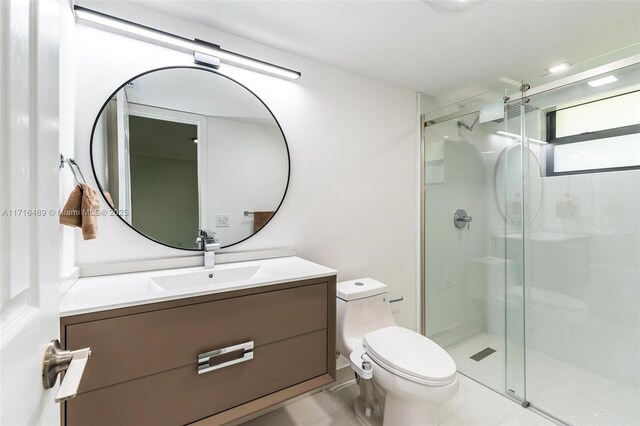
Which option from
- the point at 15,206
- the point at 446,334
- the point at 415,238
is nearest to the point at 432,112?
the point at 415,238

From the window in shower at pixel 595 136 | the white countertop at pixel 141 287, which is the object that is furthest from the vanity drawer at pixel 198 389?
the window in shower at pixel 595 136

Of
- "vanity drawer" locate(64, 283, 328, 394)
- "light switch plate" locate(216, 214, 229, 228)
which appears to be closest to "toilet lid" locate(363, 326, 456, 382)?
"vanity drawer" locate(64, 283, 328, 394)

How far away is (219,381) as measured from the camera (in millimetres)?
1078

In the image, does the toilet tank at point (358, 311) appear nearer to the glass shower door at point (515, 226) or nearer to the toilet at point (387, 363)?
the toilet at point (387, 363)

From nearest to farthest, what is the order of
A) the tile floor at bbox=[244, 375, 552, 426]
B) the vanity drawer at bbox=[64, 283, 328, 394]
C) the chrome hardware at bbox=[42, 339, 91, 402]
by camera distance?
the chrome hardware at bbox=[42, 339, 91, 402] → the vanity drawer at bbox=[64, 283, 328, 394] → the tile floor at bbox=[244, 375, 552, 426]

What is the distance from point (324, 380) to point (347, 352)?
13.0 inches

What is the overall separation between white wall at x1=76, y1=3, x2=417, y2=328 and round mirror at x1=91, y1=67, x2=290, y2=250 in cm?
6

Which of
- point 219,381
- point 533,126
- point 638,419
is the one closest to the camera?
point 219,381

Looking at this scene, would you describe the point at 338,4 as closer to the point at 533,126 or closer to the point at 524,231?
the point at 533,126

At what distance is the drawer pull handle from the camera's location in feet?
3.39

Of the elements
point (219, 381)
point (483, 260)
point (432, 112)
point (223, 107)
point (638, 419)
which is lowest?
point (638, 419)

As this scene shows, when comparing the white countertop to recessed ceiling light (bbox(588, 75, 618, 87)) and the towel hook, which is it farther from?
recessed ceiling light (bbox(588, 75, 618, 87))

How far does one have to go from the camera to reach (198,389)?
3.41 ft

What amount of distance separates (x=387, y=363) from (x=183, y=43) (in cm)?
189
